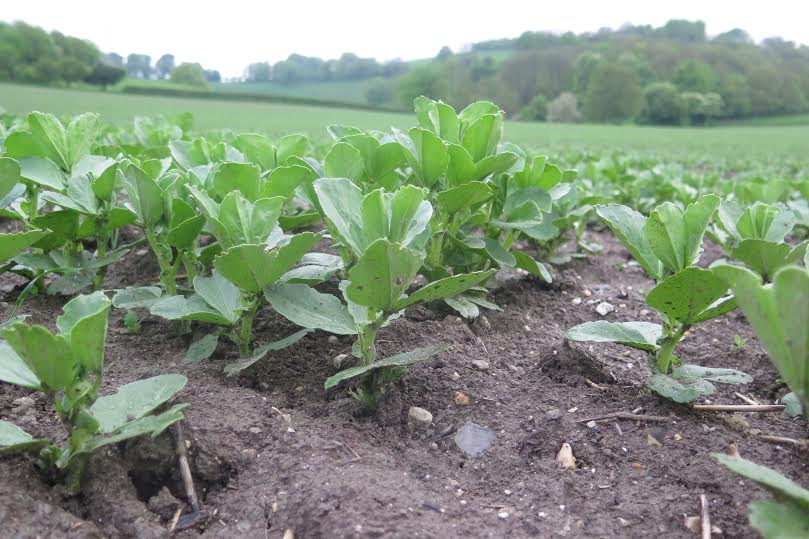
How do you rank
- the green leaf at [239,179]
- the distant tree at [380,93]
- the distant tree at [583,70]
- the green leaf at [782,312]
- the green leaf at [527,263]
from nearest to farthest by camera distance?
Result: the green leaf at [782,312] → the green leaf at [239,179] → the green leaf at [527,263] → the distant tree at [380,93] → the distant tree at [583,70]

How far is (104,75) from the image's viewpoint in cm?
4484

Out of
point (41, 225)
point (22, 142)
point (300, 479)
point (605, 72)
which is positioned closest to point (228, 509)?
point (300, 479)

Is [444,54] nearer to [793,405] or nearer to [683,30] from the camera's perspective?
[683,30]

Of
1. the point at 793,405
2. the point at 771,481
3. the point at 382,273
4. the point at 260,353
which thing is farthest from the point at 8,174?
the point at 793,405

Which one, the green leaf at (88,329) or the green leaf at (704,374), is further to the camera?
the green leaf at (704,374)

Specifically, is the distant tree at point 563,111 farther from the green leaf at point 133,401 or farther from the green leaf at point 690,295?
the green leaf at point 133,401

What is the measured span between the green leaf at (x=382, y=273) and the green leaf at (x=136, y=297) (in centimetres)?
64

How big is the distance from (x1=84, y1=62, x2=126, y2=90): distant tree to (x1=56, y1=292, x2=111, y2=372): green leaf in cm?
4817

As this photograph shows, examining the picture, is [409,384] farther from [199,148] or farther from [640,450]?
[199,148]

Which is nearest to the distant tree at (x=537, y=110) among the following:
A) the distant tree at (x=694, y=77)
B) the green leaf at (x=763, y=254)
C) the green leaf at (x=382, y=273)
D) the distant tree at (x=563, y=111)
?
the distant tree at (x=563, y=111)

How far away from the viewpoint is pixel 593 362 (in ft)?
5.36

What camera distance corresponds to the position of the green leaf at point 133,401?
3.70ft

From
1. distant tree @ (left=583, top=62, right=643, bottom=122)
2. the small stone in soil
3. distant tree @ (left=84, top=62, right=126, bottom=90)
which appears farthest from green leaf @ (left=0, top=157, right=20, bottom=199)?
distant tree @ (left=583, top=62, right=643, bottom=122)

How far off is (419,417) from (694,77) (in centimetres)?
6308
